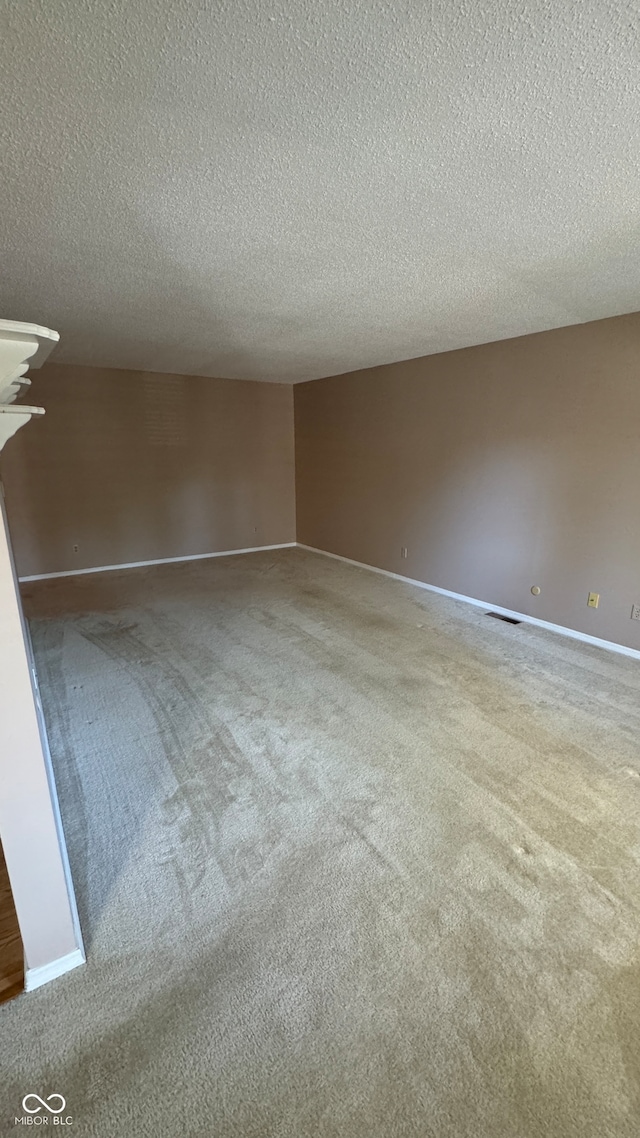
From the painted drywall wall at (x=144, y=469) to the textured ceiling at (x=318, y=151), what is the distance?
2.65m

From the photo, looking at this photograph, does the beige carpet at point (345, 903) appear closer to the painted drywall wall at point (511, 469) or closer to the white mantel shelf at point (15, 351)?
the painted drywall wall at point (511, 469)

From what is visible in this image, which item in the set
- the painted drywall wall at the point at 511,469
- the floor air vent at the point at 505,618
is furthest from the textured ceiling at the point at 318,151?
the floor air vent at the point at 505,618

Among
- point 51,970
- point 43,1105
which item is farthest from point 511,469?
point 43,1105

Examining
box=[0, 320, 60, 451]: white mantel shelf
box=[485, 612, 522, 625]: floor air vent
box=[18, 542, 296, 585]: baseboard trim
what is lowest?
box=[485, 612, 522, 625]: floor air vent

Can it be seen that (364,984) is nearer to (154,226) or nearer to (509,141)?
(509,141)

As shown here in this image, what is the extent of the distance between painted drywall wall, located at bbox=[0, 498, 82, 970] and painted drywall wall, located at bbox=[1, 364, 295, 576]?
15.0 feet

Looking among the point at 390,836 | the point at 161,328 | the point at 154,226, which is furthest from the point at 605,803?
the point at 161,328

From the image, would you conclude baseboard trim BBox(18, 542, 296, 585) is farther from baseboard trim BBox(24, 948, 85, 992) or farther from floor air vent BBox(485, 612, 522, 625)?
baseboard trim BBox(24, 948, 85, 992)

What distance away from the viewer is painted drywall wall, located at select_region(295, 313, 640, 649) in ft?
10.8

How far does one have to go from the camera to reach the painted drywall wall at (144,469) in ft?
16.6

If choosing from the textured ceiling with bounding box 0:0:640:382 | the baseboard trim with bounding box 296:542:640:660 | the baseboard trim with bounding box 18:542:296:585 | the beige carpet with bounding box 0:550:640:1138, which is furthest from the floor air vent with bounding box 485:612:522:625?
the baseboard trim with bounding box 18:542:296:585

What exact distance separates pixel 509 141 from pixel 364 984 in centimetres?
Result: 238

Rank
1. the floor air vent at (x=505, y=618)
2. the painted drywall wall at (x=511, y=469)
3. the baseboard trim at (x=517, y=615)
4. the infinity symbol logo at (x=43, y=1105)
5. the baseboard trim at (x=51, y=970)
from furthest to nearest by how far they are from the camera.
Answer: the floor air vent at (x=505, y=618) → the baseboard trim at (x=517, y=615) → the painted drywall wall at (x=511, y=469) → the baseboard trim at (x=51, y=970) → the infinity symbol logo at (x=43, y=1105)

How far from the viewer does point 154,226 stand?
70.0 inches
